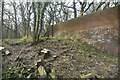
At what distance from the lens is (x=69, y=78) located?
167 inches

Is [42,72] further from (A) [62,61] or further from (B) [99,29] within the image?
(B) [99,29]

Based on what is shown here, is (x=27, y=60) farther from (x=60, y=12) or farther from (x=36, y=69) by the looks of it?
(x=60, y=12)

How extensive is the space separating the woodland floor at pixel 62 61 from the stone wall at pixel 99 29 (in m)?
0.49

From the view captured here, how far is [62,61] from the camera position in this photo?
526 centimetres

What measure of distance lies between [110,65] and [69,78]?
213cm

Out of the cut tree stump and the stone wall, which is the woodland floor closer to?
the cut tree stump

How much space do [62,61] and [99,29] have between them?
308 centimetres

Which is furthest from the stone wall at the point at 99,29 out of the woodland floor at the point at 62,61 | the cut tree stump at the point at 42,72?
the cut tree stump at the point at 42,72

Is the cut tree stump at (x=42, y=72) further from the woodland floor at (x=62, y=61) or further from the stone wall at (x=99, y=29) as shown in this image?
the stone wall at (x=99, y=29)

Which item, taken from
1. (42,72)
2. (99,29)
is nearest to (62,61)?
(42,72)

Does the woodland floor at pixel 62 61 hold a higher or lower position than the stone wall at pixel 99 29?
lower

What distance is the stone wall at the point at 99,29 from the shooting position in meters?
6.18


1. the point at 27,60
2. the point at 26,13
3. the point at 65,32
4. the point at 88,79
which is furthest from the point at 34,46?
the point at 26,13

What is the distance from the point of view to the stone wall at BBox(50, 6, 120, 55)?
6.18 metres
